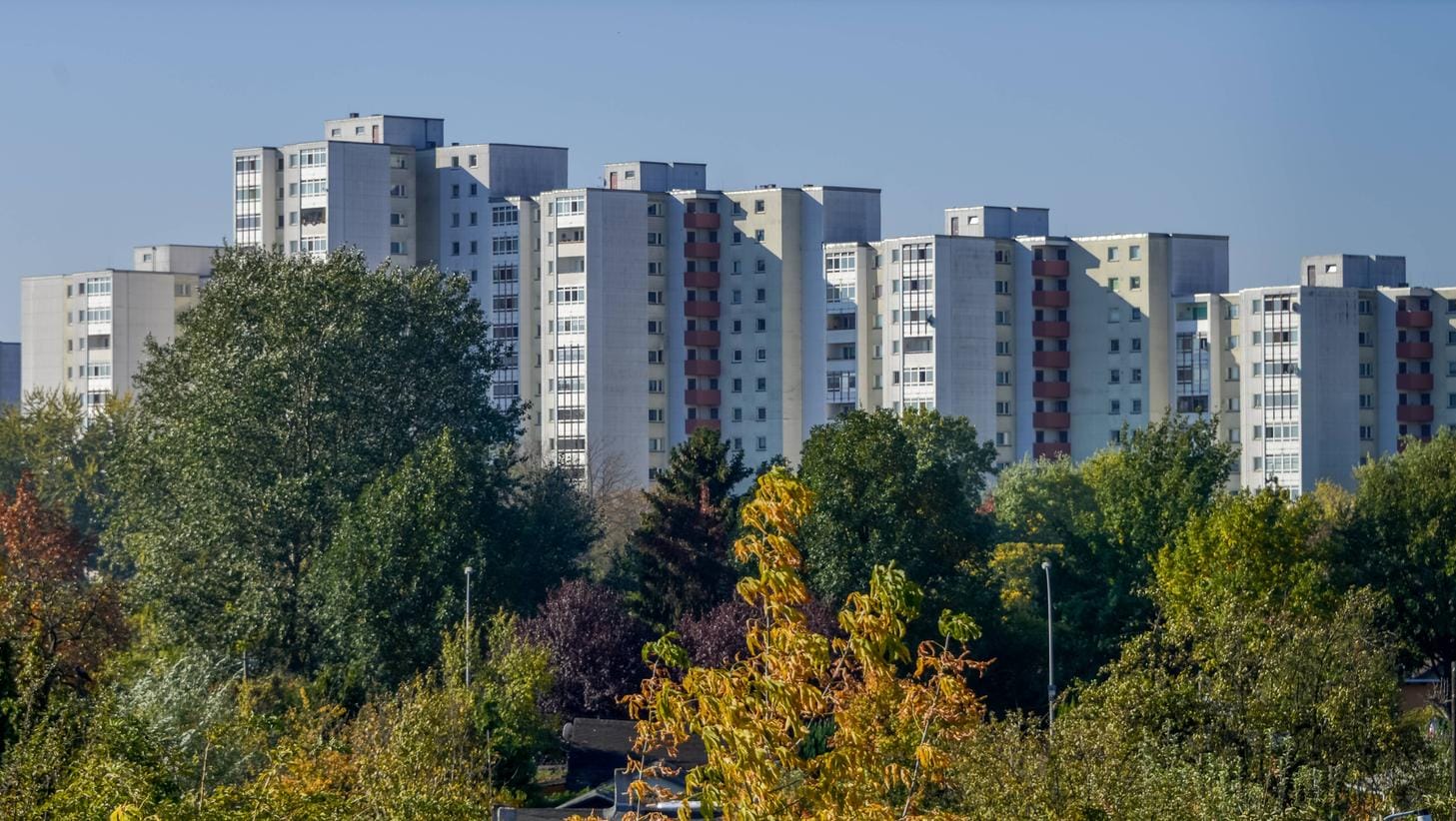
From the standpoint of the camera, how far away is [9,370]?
599 ft

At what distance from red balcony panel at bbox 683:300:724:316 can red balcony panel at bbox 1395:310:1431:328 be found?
38190 millimetres

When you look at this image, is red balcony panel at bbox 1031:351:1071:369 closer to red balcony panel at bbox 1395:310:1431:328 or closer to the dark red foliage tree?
red balcony panel at bbox 1395:310:1431:328

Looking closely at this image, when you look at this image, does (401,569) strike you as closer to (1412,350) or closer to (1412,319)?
(1412,350)

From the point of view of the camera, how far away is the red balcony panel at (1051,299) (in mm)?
130375

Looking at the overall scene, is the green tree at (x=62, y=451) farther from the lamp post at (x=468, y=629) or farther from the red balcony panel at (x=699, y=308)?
the lamp post at (x=468, y=629)

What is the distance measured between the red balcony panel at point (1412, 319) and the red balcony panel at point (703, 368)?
38.0 metres

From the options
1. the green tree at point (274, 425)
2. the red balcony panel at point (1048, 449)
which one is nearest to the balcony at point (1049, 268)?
the red balcony panel at point (1048, 449)

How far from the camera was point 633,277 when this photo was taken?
127875mm

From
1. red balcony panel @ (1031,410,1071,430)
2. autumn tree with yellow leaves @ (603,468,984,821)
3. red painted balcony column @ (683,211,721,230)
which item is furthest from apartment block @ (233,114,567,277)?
autumn tree with yellow leaves @ (603,468,984,821)

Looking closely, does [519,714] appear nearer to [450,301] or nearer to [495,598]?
[495,598]

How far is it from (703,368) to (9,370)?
7561 cm

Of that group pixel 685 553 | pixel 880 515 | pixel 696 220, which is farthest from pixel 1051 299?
pixel 880 515

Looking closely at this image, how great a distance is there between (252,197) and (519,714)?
80.0m

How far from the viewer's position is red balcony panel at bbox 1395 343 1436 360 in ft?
422
